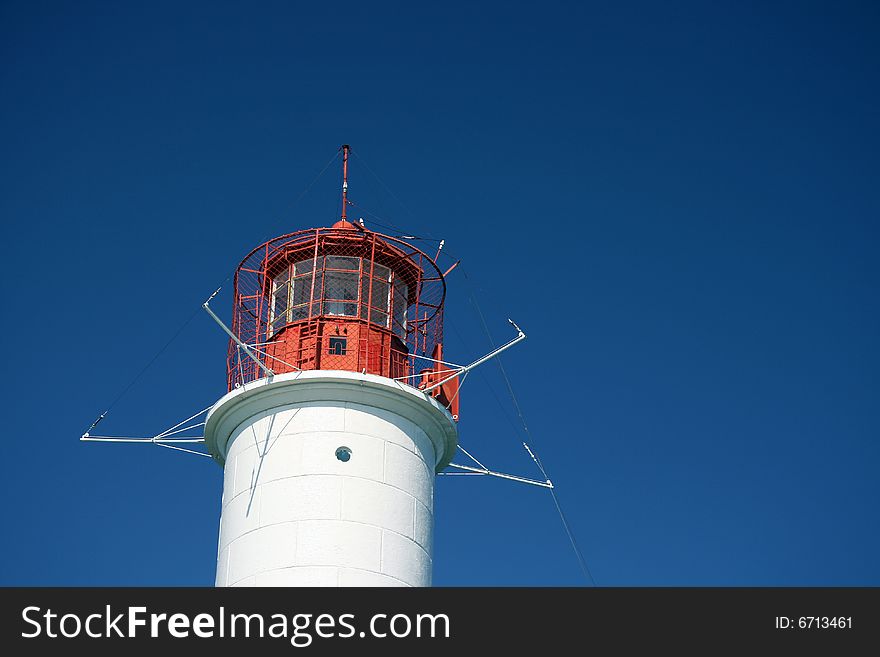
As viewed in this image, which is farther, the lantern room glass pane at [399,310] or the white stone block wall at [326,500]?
the lantern room glass pane at [399,310]

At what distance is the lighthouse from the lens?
931 inches

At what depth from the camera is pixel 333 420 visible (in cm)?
2461

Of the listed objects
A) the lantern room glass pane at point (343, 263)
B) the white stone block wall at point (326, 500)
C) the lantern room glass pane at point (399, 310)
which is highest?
the lantern room glass pane at point (343, 263)

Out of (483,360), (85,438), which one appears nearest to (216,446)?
(85,438)

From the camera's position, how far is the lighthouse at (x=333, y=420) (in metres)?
23.7

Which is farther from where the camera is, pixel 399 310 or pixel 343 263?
pixel 399 310

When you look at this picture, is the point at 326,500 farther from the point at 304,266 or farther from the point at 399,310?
the point at 304,266

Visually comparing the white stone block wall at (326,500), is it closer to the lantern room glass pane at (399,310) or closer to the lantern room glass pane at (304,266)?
the lantern room glass pane at (399,310)

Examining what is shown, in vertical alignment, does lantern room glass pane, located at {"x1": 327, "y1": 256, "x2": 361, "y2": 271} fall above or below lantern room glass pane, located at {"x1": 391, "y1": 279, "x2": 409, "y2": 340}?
above

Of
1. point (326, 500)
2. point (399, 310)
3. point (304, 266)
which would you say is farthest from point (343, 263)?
point (326, 500)

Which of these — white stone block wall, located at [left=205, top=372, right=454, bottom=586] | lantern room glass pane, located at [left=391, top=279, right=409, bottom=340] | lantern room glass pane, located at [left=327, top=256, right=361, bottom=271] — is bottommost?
white stone block wall, located at [left=205, top=372, right=454, bottom=586]

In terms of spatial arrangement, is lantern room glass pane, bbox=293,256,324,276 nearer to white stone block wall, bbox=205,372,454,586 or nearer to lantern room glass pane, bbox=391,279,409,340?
lantern room glass pane, bbox=391,279,409,340

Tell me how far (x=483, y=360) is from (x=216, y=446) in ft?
15.4

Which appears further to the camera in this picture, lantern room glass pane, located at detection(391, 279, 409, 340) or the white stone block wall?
lantern room glass pane, located at detection(391, 279, 409, 340)
